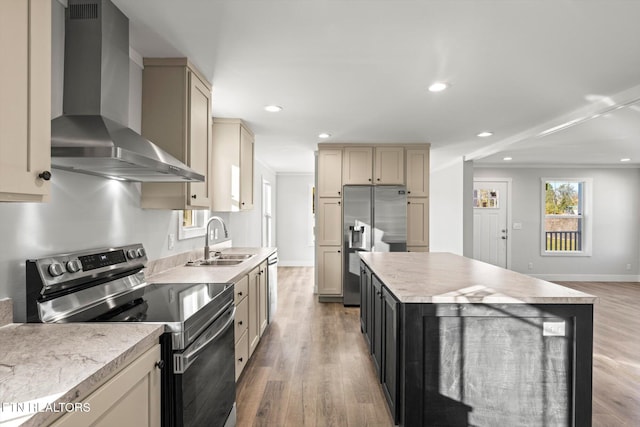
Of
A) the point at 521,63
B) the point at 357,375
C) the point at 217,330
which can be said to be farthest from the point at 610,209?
the point at 217,330

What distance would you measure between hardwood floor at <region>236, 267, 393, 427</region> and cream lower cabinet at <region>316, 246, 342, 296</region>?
748 millimetres

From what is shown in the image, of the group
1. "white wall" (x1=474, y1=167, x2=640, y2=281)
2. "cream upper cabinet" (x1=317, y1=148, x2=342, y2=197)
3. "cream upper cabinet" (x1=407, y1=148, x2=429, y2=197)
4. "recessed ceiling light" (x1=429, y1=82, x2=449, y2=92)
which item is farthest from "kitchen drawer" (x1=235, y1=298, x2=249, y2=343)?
"white wall" (x1=474, y1=167, x2=640, y2=281)

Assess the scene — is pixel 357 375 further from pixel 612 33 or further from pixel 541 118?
pixel 541 118

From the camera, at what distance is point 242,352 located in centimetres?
275

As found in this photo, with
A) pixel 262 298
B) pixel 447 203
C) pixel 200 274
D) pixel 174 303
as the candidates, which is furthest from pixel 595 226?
pixel 174 303

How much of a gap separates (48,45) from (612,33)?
2.77 metres

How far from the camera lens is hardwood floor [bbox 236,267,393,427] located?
91.8 inches

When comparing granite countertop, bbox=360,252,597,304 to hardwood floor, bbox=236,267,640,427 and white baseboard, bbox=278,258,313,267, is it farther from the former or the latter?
white baseboard, bbox=278,258,313,267

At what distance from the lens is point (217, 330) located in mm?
1873

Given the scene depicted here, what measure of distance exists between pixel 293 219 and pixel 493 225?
4.42 m

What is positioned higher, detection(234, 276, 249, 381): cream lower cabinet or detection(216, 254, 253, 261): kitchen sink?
detection(216, 254, 253, 261): kitchen sink

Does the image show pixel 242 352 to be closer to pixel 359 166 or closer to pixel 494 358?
pixel 494 358

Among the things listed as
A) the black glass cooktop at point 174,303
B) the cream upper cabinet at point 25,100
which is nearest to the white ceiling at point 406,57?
the cream upper cabinet at point 25,100

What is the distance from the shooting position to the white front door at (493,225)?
7.40 metres
